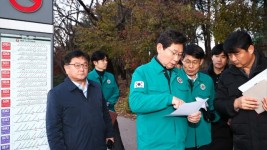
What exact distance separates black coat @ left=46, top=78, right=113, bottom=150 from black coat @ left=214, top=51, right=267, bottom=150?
3.80 ft

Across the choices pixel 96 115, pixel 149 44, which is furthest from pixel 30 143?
pixel 149 44

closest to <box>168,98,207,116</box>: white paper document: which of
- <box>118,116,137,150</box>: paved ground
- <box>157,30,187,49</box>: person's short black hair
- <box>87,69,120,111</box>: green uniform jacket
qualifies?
<box>157,30,187,49</box>: person's short black hair

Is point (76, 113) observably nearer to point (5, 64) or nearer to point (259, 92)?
point (5, 64)

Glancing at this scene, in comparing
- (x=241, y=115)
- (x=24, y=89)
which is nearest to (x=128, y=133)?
(x=241, y=115)

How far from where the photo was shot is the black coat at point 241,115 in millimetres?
2756

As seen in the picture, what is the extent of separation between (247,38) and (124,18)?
14574 mm

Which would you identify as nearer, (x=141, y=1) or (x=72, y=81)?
(x=72, y=81)

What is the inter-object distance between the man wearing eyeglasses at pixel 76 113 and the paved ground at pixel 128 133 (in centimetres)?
367

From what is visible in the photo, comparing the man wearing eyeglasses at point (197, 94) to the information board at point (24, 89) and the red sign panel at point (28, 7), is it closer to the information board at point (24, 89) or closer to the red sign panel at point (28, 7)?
the information board at point (24, 89)

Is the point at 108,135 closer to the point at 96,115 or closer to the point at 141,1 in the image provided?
the point at 96,115

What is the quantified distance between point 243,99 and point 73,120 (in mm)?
1502

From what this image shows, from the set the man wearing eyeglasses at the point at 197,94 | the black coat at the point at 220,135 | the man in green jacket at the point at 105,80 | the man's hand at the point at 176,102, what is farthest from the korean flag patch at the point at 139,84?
the man in green jacket at the point at 105,80

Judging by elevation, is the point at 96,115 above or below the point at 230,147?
above

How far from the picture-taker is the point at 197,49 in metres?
3.55
